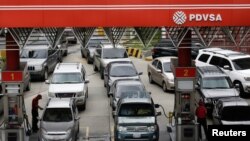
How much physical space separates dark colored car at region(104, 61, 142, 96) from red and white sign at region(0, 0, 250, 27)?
10.9m

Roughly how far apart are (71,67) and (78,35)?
10248 millimetres

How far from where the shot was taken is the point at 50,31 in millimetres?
19938

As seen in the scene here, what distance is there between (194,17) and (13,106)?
7.05 metres

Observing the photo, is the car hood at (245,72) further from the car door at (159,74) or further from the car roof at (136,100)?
the car roof at (136,100)

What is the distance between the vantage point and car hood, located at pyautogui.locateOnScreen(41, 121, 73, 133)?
64.7ft

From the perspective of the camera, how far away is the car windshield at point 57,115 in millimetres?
20453

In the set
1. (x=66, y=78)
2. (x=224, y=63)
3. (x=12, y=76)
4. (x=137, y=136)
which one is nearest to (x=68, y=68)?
(x=66, y=78)

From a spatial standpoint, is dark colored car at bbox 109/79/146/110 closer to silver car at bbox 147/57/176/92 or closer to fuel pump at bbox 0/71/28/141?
silver car at bbox 147/57/176/92

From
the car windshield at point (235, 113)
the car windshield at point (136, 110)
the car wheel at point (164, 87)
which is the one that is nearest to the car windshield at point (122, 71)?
the car wheel at point (164, 87)

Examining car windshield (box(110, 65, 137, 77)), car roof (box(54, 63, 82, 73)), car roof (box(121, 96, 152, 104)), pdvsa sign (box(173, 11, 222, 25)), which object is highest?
pdvsa sign (box(173, 11, 222, 25))

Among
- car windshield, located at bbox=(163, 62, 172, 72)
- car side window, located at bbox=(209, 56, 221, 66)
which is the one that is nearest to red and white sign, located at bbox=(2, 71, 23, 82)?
car windshield, located at bbox=(163, 62, 172, 72)

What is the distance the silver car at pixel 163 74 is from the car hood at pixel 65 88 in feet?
17.1

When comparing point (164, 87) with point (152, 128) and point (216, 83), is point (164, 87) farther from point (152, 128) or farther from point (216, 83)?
point (152, 128)

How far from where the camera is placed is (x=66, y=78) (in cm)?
2722
